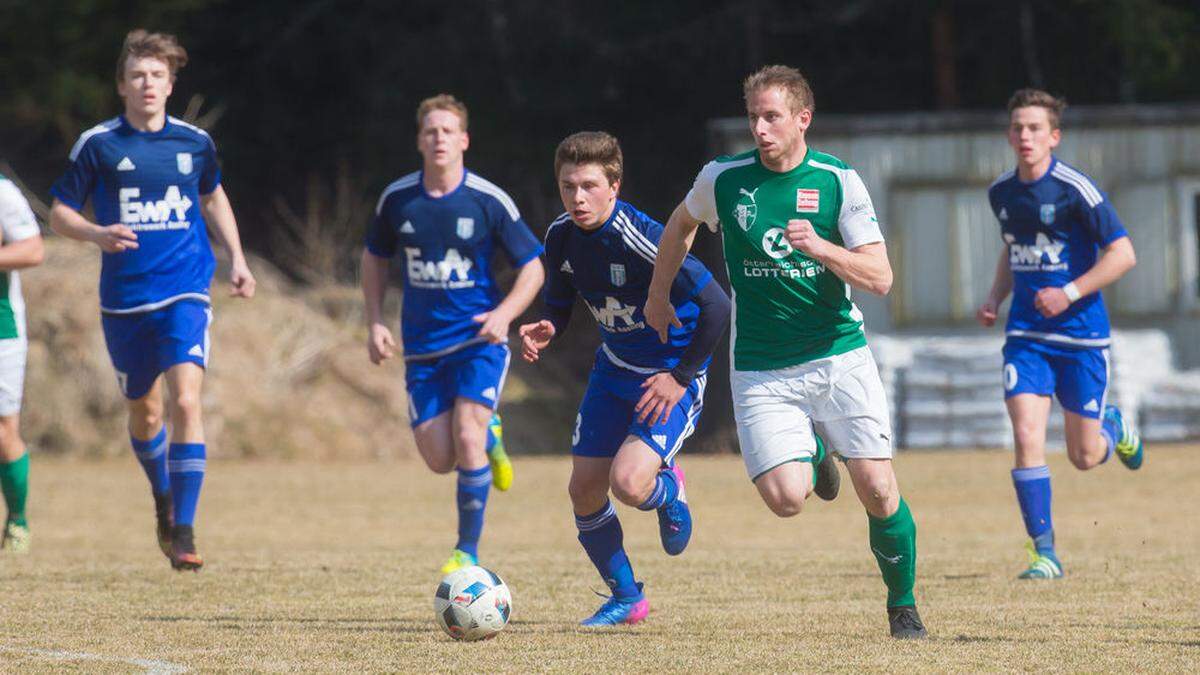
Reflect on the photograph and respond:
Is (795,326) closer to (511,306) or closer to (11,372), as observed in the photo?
(511,306)

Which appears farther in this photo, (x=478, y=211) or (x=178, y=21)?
(x=178, y=21)

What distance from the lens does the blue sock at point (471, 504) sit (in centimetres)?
932

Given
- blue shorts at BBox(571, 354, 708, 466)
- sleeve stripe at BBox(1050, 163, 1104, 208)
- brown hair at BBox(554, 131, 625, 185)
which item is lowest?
blue shorts at BBox(571, 354, 708, 466)

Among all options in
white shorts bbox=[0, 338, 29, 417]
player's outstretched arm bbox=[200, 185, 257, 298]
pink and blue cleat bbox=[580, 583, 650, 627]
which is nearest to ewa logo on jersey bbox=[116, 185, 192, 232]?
player's outstretched arm bbox=[200, 185, 257, 298]

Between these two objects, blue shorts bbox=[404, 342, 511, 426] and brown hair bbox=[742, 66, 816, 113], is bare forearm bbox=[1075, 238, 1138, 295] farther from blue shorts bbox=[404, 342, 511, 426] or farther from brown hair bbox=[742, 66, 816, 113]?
brown hair bbox=[742, 66, 816, 113]

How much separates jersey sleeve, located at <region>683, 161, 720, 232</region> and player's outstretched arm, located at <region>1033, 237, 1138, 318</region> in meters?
2.95

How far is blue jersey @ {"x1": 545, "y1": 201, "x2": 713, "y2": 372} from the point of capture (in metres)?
7.46

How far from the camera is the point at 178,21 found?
1120 inches

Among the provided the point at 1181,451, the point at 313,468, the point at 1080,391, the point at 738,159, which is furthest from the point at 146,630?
the point at 1181,451

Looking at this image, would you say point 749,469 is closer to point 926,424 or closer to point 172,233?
point 172,233

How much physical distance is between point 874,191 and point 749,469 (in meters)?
13.8

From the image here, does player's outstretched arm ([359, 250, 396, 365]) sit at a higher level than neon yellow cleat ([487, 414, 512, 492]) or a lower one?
higher

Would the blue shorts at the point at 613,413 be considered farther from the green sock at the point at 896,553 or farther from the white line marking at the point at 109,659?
the white line marking at the point at 109,659

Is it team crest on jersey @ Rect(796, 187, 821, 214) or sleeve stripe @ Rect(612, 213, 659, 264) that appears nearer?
team crest on jersey @ Rect(796, 187, 821, 214)
